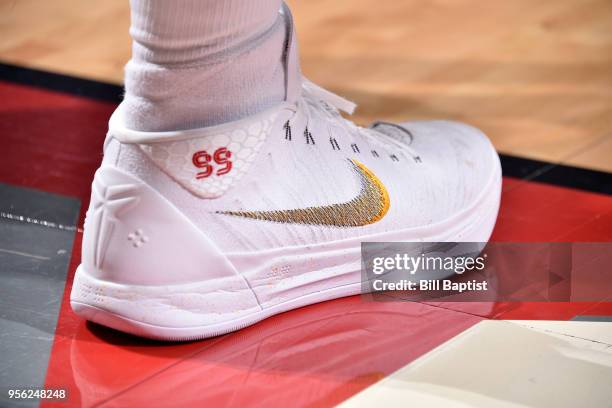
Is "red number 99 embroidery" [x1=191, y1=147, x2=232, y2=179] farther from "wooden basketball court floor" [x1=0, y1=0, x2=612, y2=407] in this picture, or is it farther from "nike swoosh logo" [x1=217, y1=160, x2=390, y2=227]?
"wooden basketball court floor" [x1=0, y1=0, x2=612, y2=407]

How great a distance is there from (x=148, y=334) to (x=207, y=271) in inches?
3.7

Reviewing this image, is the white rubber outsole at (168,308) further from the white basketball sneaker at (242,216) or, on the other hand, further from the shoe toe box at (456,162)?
the shoe toe box at (456,162)

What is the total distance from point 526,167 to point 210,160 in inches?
30.2

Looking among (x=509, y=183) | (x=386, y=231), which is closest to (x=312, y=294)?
(x=386, y=231)

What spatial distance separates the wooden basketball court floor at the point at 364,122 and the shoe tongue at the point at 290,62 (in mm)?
266

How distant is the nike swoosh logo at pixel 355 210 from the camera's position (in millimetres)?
1094

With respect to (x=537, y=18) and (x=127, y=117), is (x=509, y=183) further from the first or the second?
(x=537, y=18)

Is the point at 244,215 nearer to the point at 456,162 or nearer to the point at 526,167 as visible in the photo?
the point at 456,162

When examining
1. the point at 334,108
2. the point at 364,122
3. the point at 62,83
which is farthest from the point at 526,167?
the point at 62,83

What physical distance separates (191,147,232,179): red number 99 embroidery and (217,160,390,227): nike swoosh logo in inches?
3.5

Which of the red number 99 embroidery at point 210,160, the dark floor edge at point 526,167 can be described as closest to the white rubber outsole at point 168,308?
the red number 99 embroidery at point 210,160

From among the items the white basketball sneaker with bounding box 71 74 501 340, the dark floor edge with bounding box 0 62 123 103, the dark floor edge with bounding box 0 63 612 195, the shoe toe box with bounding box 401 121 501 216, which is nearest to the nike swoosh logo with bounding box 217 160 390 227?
the white basketball sneaker with bounding box 71 74 501 340

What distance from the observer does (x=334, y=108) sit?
1.20m

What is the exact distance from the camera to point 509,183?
154 centimetres
